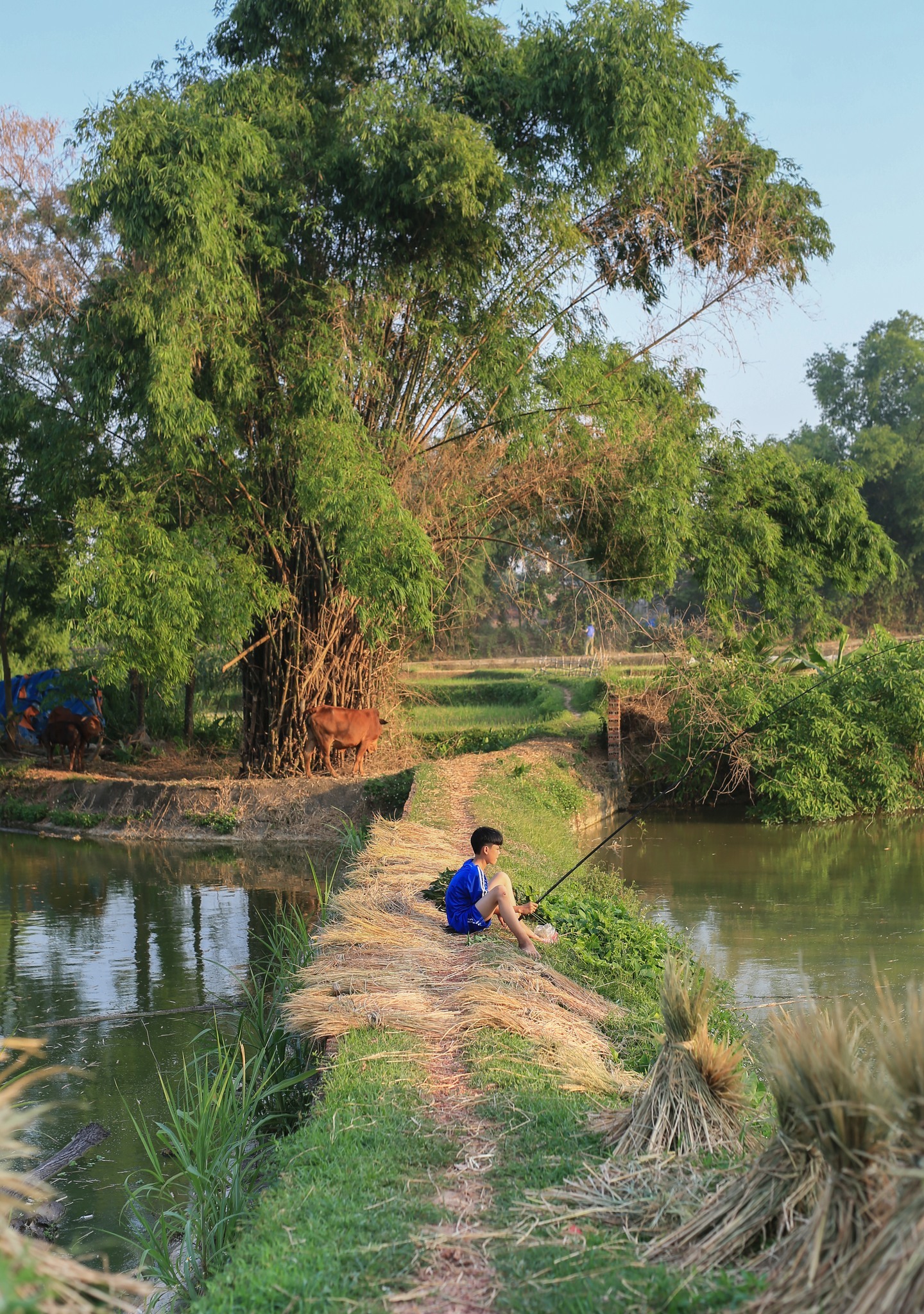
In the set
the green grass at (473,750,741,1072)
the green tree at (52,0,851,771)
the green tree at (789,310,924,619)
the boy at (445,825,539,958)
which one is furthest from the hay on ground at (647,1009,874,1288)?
the green tree at (789,310,924,619)

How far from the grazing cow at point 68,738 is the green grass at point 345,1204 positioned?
15.0 metres

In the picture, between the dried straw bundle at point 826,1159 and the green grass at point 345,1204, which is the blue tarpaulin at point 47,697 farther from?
the dried straw bundle at point 826,1159

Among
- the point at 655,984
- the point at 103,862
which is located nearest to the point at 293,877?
the point at 103,862

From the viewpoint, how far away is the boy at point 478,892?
7191mm

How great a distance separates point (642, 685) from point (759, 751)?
125 inches

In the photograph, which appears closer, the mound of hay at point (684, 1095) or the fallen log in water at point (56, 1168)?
the mound of hay at point (684, 1095)

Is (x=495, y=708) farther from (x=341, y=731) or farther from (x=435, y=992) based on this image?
(x=435, y=992)

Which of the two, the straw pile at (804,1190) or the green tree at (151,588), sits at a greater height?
the green tree at (151,588)

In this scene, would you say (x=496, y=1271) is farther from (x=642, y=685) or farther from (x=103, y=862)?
(x=642, y=685)

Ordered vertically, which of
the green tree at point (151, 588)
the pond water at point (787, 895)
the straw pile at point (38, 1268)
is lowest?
the pond water at point (787, 895)

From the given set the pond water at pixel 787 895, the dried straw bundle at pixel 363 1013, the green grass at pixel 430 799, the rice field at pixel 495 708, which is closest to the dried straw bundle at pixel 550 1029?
the dried straw bundle at pixel 363 1013

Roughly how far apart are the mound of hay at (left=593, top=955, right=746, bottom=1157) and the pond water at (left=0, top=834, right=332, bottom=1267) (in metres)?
2.70

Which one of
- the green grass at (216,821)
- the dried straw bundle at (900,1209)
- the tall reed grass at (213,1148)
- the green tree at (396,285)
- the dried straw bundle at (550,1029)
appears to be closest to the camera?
the dried straw bundle at (900,1209)

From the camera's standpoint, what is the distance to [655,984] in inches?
293
